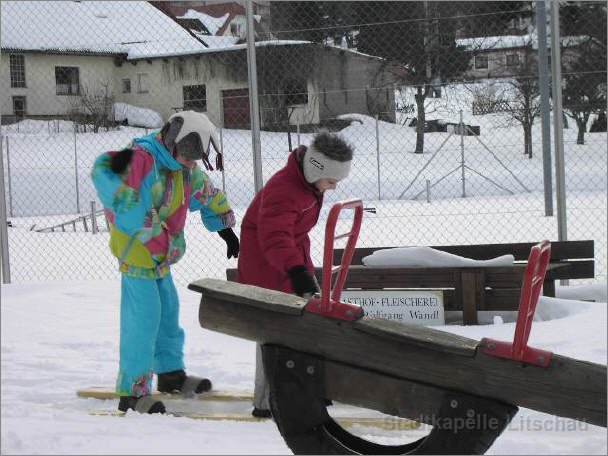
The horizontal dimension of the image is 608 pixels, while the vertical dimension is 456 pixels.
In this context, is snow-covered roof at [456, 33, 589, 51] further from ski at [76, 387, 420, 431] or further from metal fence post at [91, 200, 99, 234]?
ski at [76, 387, 420, 431]

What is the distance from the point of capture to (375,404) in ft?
9.93

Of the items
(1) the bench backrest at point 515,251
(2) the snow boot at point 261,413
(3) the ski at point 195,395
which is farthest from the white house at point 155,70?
(2) the snow boot at point 261,413

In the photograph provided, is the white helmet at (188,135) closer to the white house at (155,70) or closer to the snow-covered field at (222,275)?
the snow-covered field at (222,275)

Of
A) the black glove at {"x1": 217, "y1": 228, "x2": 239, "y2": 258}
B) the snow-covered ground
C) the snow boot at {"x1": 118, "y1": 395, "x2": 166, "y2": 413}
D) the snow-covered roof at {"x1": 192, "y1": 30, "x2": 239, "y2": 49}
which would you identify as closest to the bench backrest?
the snow-covered ground

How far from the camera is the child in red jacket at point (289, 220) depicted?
359cm

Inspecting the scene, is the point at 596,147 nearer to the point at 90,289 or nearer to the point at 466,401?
the point at 90,289

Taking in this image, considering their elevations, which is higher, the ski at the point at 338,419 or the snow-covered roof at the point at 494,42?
the snow-covered roof at the point at 494,42

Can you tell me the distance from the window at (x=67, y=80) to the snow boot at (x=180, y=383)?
5.42m

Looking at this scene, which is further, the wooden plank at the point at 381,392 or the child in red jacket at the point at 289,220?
the child in red jacket at the point at 289,220

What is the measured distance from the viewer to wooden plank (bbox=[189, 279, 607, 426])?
9.17ft

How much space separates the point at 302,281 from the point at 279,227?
0.26 m

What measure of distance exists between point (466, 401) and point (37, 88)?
7.39 m

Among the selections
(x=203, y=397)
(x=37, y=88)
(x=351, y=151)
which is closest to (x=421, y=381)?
(x=351, y=151)

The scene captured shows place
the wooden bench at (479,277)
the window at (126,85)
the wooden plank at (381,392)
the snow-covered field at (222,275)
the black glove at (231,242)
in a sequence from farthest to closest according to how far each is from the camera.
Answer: the window at (126,85) → the wooden bench at (479,277) → the black glove at (231,242) → the snow-covered field at (222,275) → the wooden plank at (381,392)
